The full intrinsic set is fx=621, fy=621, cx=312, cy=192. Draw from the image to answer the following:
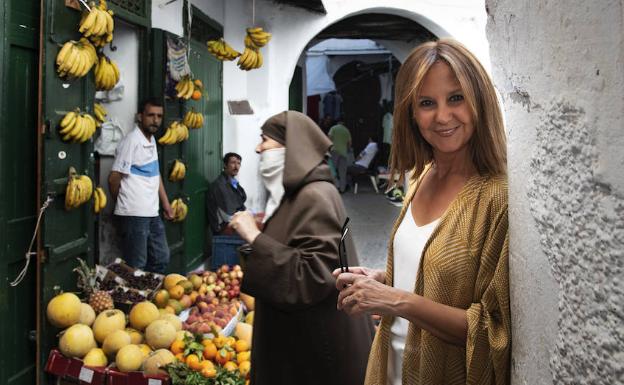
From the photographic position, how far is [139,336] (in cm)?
448

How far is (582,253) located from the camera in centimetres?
78

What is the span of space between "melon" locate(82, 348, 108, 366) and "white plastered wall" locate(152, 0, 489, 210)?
16.9 feet

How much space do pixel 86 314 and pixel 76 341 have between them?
0.27 m

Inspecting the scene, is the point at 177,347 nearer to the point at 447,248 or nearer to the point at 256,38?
the point at 447,248

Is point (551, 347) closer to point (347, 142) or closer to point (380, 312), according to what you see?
point (380, 312)

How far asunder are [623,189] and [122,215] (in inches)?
219

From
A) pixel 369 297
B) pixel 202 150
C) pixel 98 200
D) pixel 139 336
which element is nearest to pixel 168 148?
pixel 202 150

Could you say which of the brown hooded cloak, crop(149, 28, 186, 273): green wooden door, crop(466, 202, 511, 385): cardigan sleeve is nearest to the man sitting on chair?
crop(149, 28, 186, 273): green wooden door

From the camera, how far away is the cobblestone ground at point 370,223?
898cm

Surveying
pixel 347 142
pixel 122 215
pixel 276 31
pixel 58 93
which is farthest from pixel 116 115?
pixel 347 142

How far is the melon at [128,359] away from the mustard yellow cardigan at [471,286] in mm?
2872

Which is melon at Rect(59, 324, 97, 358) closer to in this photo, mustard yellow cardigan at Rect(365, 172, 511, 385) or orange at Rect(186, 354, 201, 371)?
orange at Rect(186, 354, 201, 371)

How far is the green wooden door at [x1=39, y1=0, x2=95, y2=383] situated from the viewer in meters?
3.98

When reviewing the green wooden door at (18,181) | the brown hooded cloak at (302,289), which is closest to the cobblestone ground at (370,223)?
the green wooden door at (18,181)
